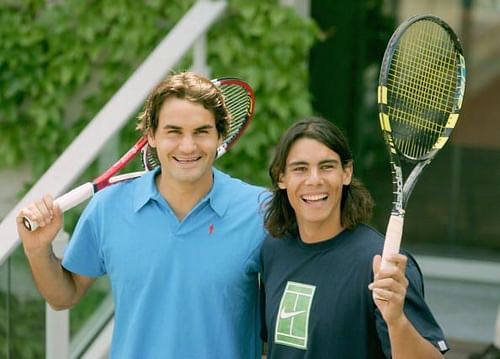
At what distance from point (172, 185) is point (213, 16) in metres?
2.41

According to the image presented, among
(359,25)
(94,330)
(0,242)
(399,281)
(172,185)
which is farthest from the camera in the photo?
(359,25)

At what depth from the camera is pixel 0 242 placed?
13.6 ft

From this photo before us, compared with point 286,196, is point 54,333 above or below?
below

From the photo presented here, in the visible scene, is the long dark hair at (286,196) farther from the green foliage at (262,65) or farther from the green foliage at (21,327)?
the green foliage at (262,65)

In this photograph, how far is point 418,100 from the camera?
331 centimetres

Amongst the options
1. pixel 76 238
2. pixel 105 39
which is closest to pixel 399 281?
pixel 76 238

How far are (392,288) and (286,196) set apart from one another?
644 mm

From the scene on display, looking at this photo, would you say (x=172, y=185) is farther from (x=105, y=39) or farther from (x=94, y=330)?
(x=105, y=39)

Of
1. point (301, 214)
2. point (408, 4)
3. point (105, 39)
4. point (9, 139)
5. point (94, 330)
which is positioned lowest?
point (94, 330)

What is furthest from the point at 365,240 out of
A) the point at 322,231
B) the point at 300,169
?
the point at 300,169

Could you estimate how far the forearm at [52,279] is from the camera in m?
3.57

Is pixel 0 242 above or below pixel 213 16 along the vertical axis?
below

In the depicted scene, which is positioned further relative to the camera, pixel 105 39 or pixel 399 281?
pixel 105 39

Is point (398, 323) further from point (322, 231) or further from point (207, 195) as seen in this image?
point (207, 195)
